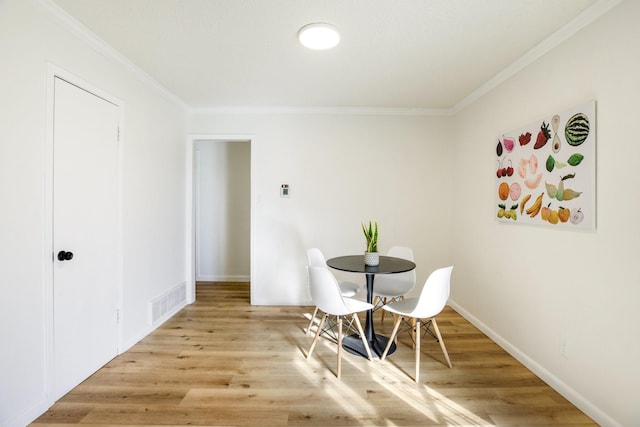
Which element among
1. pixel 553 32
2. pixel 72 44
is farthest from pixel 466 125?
pixel 72 44

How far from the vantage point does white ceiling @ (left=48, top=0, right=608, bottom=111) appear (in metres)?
1.78

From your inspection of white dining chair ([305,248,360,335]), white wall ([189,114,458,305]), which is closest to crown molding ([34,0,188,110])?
white wall ([189,114,458,305])

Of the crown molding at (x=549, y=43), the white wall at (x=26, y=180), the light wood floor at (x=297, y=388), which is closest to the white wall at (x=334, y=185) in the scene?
the crown molding at (x=549, y=43)

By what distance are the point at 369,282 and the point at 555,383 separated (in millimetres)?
1475

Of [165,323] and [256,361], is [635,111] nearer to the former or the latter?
[256,361]

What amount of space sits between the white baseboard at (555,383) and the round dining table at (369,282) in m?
1.01

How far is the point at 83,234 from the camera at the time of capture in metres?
2.07

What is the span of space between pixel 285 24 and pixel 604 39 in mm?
1987

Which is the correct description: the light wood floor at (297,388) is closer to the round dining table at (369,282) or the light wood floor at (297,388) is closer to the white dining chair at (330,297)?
the round dining table at (369,282)

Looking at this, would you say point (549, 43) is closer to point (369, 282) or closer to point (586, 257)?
point (586, 257)

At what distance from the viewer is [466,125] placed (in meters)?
3.37

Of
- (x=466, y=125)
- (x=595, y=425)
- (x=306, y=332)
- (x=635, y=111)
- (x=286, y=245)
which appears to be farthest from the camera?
(x=286, y=245)

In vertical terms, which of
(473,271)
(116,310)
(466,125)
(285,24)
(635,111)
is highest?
(285,24)

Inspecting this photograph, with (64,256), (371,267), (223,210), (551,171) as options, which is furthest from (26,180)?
(551,171)
